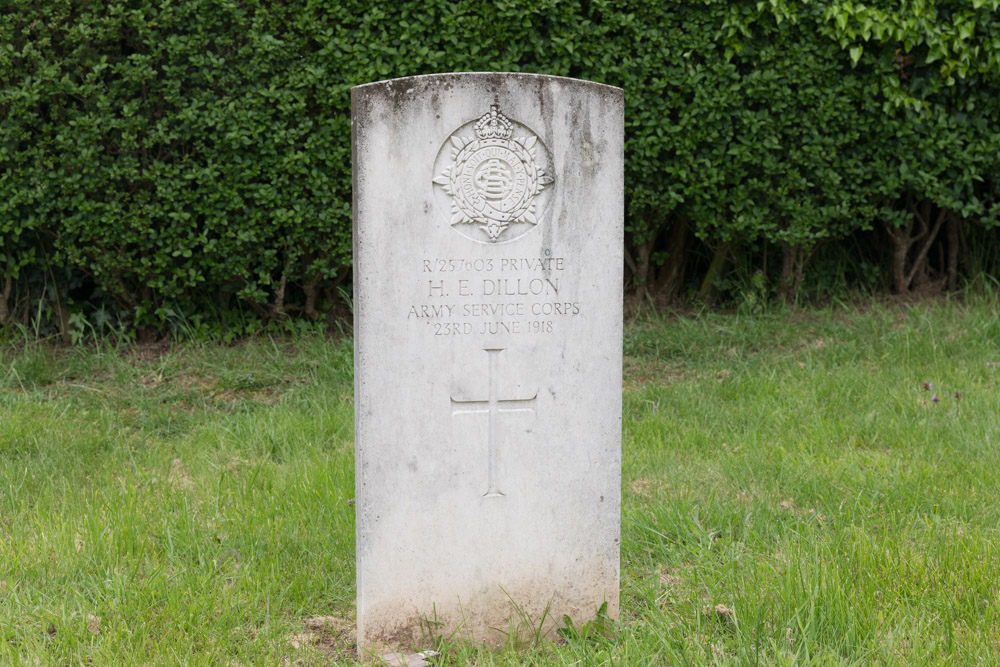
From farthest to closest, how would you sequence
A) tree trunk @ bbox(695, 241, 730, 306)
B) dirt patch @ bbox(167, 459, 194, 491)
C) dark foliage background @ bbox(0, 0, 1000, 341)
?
tree trunk @ bbox(695, 241, 730, 306) → dark foliage background @ bbox(0, 0, 1000, 341) → dirt patch @ bbox(167, 459, 194, 491)

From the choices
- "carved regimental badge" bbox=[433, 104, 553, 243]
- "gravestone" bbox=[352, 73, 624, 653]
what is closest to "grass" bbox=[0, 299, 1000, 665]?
"gravestone" bbox=[352, 73, 624, 653]

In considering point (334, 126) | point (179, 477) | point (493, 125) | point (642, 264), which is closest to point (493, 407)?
point (493, 125)

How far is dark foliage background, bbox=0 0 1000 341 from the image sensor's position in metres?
5.12

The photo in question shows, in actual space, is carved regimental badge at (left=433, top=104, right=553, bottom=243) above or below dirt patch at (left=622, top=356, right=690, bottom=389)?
above

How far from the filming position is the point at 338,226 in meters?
5.38

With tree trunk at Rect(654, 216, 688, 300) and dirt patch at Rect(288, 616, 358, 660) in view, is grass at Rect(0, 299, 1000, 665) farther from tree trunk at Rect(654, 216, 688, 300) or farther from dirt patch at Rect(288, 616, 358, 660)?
tree trunk at Rect(654, 216, 688, 300)

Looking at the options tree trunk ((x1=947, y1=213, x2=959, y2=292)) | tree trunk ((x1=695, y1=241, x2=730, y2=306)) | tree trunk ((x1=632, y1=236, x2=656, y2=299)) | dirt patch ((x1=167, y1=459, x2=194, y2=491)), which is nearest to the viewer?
dirt patch ((x1=167, y1=459, x2=194, y2=491))

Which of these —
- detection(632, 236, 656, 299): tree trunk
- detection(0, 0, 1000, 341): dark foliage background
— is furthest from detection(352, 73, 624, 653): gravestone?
detection(632, 236, 656, 299): tree trunk

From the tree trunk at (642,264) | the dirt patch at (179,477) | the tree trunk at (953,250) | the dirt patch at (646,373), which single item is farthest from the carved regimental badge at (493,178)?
the tree trunk at (953,250)

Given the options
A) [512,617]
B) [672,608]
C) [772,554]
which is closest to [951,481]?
[772,554]

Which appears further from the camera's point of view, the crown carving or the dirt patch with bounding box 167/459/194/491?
the dirt patch with bounding box 167/459/194/491

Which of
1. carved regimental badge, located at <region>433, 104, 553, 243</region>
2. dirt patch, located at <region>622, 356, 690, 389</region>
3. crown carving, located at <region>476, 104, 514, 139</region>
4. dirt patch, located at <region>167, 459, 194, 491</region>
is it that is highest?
crown carving, located at <region>476, 104, 514, 139</region>

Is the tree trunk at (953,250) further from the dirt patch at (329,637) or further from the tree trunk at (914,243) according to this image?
the dirt patch at (329,637)

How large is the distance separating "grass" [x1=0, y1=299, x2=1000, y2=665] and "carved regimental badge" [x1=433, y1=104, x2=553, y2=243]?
1.14 meters
